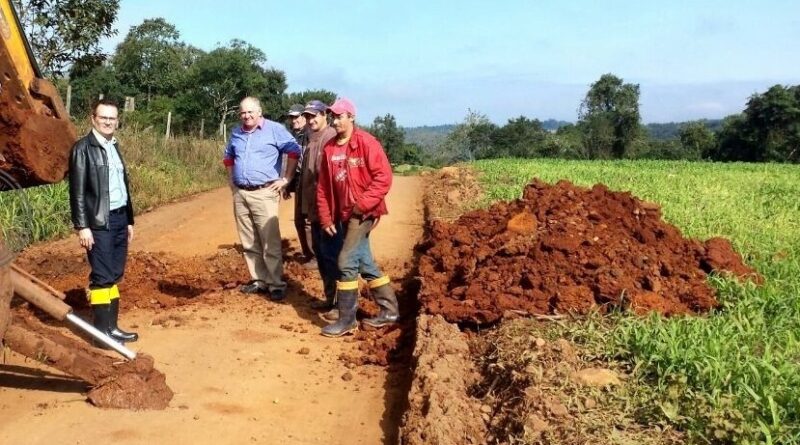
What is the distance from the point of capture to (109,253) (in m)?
5.11

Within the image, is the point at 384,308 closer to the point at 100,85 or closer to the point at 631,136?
the point at 100,85

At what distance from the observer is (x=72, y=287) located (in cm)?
689

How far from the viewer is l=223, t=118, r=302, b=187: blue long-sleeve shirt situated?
6582 mm

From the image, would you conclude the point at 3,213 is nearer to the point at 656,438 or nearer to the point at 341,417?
the point at 341,417

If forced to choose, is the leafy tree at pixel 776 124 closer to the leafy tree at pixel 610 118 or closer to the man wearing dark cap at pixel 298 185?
the leafy tree at pixel 610 118

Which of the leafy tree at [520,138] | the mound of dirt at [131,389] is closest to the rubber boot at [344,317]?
the mound of dirt at [131,389]

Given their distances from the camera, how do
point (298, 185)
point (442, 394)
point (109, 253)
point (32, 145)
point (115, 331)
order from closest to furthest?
point (32, 145)
point (442, 394)
point (109, 253)
point (115, 331)
point (298, 185)

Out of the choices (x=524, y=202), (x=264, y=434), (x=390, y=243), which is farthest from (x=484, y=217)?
(x=264, y=434)

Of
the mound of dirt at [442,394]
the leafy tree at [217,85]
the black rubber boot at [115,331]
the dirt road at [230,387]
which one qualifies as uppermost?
the leafy tree at [217,85]

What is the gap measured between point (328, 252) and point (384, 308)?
671 millimetres

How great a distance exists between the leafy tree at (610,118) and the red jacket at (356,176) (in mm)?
53443

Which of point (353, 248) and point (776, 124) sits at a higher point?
point (776, 124)

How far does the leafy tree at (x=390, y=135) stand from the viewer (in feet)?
171

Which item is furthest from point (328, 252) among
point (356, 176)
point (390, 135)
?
point (390, 135)
